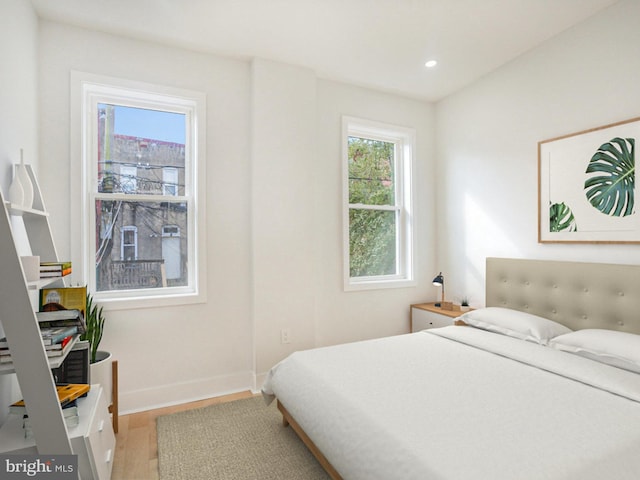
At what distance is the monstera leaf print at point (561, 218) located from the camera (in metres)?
2.58

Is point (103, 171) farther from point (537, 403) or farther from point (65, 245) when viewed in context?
point (537, 403)

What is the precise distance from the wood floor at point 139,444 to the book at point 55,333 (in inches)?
33.6

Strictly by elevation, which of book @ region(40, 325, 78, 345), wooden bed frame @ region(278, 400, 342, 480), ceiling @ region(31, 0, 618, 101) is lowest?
wooden bed frame @ region(278, 400, 342, 480)

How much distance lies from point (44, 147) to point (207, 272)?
1358 mm

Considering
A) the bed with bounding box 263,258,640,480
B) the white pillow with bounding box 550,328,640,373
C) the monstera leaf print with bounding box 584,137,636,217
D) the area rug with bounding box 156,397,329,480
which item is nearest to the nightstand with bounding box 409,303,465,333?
the bed with bounding box 263,258,640,480

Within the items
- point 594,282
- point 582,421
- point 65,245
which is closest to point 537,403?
point 582,421

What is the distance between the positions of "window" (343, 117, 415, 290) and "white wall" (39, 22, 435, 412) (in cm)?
19

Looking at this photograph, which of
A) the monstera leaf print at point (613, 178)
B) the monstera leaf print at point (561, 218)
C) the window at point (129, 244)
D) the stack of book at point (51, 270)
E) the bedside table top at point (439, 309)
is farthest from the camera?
the bedside table top at point (439, 309)

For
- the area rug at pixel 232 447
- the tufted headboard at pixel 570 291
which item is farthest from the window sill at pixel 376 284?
the area rug at pixel 232 447

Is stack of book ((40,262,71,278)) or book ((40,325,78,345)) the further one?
stack of book ((40,262,71,278))

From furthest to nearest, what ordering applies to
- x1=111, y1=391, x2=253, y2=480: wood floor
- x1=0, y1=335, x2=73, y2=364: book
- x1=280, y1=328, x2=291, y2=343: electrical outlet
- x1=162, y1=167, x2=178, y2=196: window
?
x1=280, y1=328, x2=291, y2=343: electrical outlet
x1=162, y1=167, x2=178, y2=196: window
x1=111, y1=391, x2=253, y2=480: wood floor
x1=0, y1=335, x2=73, y2=364: book

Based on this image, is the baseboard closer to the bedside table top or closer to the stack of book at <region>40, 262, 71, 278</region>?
the stack of book at <region>40, 262, 71, 278</region>

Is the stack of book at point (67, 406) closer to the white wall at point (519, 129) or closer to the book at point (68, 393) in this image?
the book at point (68, 393)

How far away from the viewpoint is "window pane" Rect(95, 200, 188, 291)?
2.65 m
